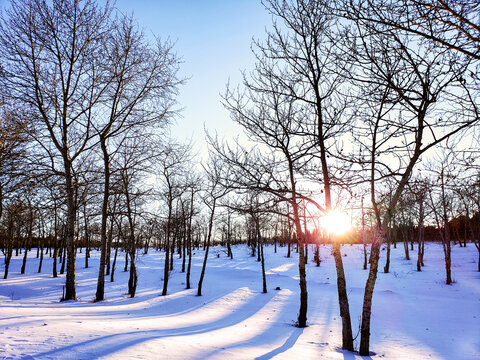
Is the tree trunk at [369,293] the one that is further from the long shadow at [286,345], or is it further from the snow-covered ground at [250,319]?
the long shadow at [286,345]

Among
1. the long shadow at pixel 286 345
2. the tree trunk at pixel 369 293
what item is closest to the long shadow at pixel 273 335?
the long shadow at pixel 286 345

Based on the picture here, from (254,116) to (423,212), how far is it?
2307 cm

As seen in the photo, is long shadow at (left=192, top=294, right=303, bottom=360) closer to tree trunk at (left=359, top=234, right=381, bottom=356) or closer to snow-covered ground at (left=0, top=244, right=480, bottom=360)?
snow-covered ground at (left=0, top=244, right=480, bottom=360)

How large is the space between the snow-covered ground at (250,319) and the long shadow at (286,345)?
0.03 meters

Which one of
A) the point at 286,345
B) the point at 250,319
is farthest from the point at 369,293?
the point at 250,319

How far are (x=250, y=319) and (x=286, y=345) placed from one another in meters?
4.58

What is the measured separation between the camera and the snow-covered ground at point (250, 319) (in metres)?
4.44

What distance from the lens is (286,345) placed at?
23.5 feet

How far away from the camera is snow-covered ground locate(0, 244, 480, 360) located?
175 inches

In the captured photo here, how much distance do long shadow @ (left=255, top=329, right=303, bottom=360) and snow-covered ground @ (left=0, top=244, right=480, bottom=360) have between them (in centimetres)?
3

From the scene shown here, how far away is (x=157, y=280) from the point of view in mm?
25828

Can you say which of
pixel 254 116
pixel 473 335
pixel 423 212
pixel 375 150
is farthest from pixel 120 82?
pixel 423 212

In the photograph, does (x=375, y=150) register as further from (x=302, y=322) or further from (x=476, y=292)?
(x=476, y=292)

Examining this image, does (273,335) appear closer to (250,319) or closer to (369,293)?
(250,319)
